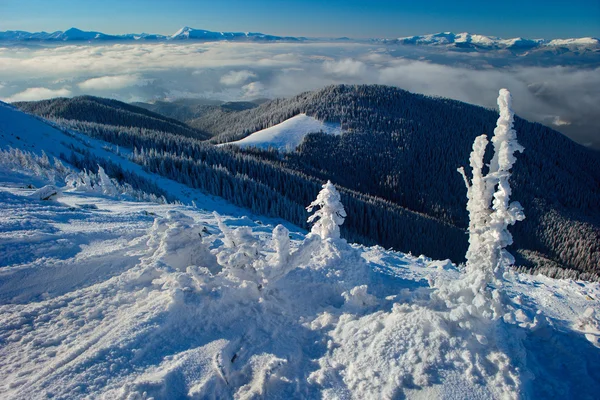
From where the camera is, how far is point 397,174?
148 meters

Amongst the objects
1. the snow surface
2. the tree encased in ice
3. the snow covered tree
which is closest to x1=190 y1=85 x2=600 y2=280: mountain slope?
the snow covered tree

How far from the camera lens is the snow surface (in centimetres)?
673

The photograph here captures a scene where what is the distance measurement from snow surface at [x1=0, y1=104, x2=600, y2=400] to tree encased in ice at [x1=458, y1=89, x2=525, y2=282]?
0.98 meters

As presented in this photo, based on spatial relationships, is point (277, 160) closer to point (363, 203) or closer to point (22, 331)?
point (363, 203)

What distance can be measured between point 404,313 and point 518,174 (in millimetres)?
179736

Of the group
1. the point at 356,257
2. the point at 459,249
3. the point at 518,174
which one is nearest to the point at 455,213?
the point at 459,249

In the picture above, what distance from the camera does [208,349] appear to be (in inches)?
301

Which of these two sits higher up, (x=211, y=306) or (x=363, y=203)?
(x=211, y=306)

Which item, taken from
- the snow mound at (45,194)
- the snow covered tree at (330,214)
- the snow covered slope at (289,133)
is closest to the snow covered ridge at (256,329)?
the snow covered tree at (330,214)

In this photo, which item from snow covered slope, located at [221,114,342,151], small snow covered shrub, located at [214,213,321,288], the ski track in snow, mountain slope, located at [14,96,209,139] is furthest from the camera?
mountain slope, located at [14,96,209,139]

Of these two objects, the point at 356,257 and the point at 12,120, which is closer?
the point at 356,257

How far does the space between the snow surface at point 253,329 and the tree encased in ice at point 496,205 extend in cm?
98

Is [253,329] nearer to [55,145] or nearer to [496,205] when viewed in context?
[496,205]

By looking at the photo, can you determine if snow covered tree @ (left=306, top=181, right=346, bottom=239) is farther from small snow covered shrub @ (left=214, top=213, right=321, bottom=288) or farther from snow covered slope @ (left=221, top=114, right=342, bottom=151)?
snow covered slope @ (left=221, top=114, right=342, bottom=151)
